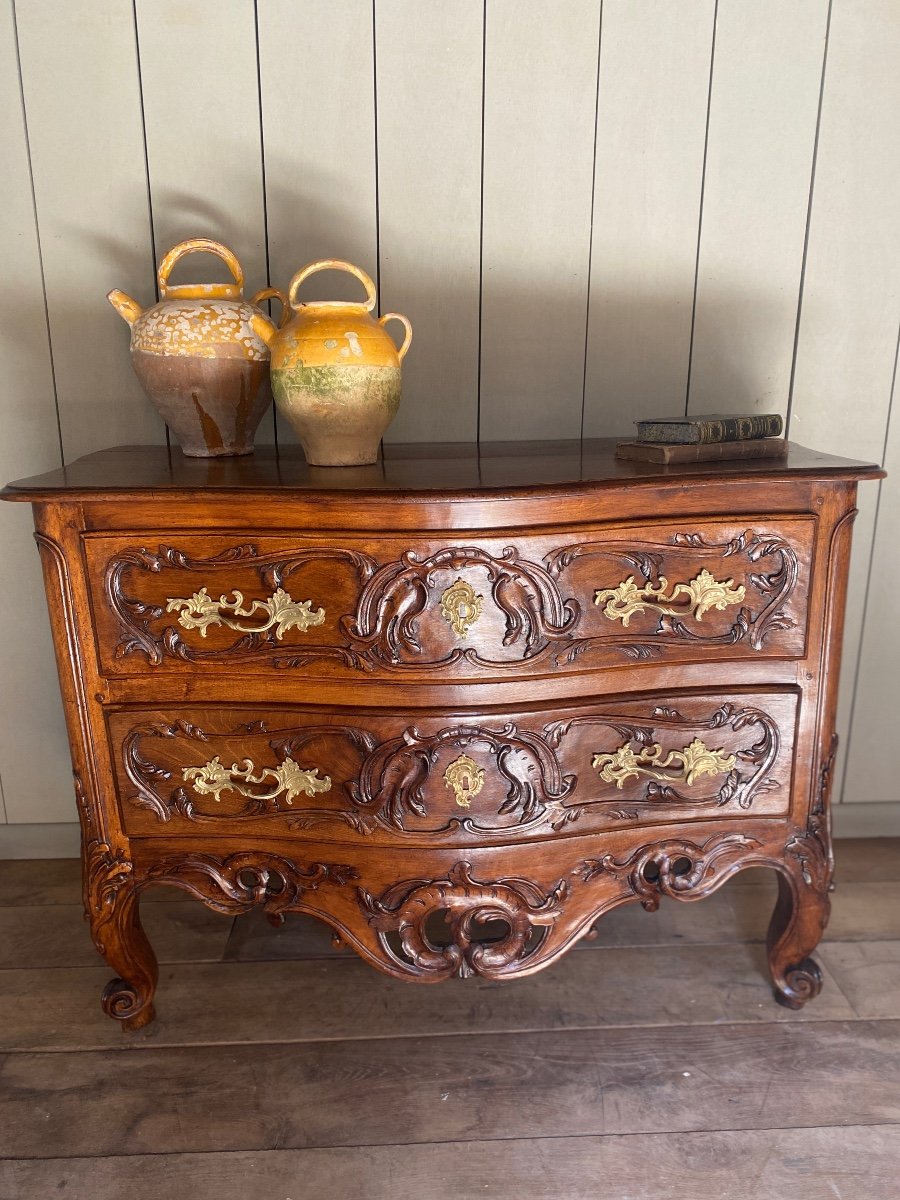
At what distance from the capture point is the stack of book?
1268 mm

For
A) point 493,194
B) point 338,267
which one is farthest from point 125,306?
point 493,194

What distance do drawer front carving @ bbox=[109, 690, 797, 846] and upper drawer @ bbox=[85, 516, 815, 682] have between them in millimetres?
85

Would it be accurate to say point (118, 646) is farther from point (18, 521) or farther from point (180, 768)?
point (18, 521)

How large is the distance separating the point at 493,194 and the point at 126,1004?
159cm

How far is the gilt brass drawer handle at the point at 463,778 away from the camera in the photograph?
1214 millimetres

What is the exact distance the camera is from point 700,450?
127 cm

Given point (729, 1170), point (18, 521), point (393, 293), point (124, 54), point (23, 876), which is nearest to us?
point (729, 1170)

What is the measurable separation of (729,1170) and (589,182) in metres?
1.65

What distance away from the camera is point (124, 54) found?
1.52m

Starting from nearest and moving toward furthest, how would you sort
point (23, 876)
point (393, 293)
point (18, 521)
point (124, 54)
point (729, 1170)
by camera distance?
point (729, 1170)
point (124, 54)
point (393, 293)
point (18, 521)
point (23, 876)

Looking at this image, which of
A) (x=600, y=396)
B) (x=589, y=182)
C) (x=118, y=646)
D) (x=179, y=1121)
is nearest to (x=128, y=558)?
(x=118, y=646)

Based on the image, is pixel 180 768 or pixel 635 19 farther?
pixel 635 19

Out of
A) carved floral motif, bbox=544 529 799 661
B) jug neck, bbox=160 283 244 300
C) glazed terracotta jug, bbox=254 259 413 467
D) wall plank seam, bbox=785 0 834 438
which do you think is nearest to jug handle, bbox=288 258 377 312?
glazed terracotta jug, bbox=254 259 413 467

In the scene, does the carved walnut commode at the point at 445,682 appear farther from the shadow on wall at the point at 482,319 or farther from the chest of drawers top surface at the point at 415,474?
the shadow on wall at the point at 482,319
